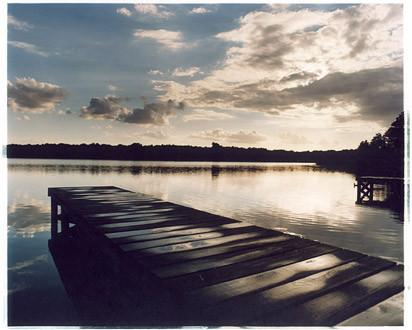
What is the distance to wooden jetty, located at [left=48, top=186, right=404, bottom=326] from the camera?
300 cm

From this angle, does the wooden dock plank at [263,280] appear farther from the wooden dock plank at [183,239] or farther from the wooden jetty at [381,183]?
the wooden jetty at [381,183]

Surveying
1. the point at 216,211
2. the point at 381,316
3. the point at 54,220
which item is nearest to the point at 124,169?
the point at 216,211

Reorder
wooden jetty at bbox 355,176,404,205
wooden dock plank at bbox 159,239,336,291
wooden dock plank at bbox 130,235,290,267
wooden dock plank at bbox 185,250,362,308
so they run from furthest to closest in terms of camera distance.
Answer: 1. wooden jetty at bbox 355,176,404,205
2. wooden dock plank at bbox 130,235,290,267
3. wooden dock plank at bbox 159,239,336,291
4. wooden dock plank at bbox 185,250,362,308

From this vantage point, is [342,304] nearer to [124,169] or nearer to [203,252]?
[203,252]

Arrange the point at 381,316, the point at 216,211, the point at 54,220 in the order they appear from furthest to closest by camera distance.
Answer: the point at 216,211
the point at 54,220
the point at 381,316

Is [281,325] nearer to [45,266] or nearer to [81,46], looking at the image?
[45,266]

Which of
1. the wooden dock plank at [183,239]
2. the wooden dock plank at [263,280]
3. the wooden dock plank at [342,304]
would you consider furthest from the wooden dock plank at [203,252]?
the wooden dock plank at [342,304]

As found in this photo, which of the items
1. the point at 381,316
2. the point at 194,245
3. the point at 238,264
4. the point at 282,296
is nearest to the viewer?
the point at 381,316

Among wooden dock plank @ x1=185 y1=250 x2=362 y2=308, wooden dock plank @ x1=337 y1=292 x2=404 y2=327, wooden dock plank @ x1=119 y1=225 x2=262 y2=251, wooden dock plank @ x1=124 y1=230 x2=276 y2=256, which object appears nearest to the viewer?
wooden dock plank @ x1=337 y1=292 x2=404 y2=327

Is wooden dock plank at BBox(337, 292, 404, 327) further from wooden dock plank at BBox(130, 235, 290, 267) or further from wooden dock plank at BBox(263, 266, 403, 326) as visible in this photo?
wooden dock plank at BBox(130, 235, 290, 267)

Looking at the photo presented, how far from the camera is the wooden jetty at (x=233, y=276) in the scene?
9.84 feet

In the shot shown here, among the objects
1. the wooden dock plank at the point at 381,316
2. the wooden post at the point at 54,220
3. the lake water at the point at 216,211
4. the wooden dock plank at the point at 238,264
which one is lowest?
the lake water at the point at 216,211

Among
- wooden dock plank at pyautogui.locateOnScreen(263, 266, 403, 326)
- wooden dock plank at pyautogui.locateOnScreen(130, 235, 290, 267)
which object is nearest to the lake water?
wooden dock plank at pyautogui.locateOnScreen(130, 235, 290, 267)

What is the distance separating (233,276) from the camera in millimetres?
3689
